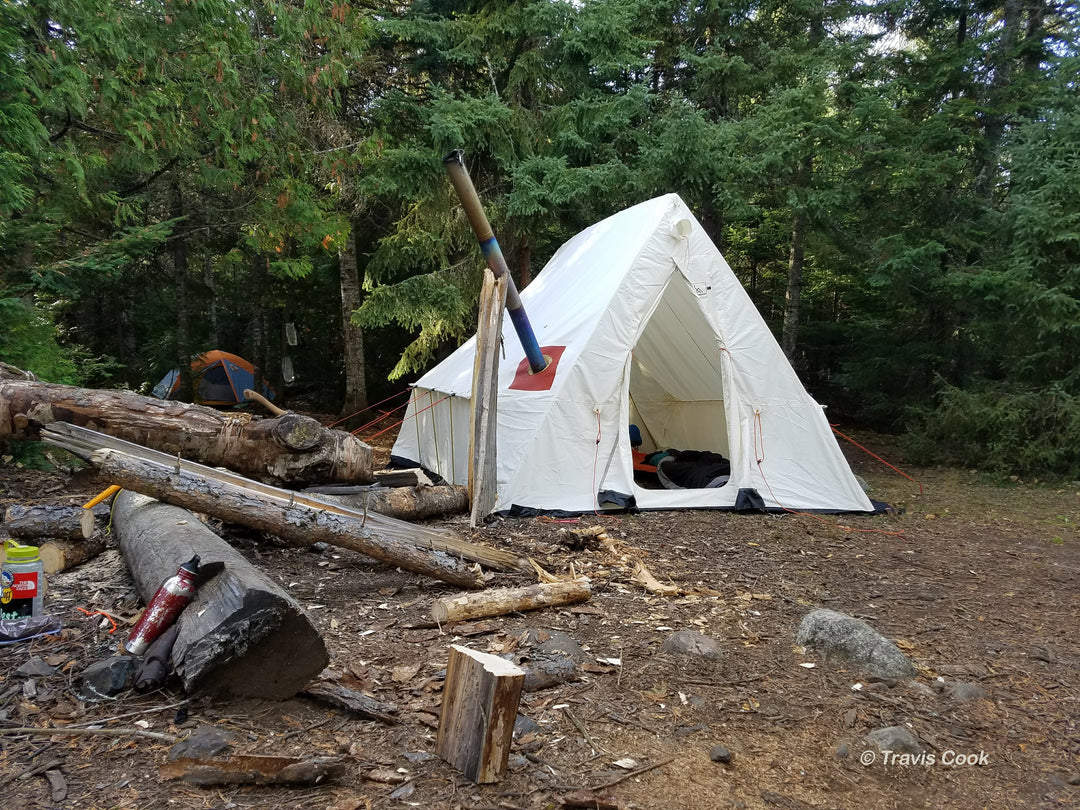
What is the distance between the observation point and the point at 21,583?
336cm

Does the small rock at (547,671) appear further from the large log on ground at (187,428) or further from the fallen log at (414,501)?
the large log on ground at (187,428)

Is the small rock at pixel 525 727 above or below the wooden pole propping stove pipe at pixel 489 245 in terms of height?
below

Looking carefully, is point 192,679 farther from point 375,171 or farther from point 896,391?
point 896,391

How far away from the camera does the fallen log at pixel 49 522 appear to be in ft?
15.0

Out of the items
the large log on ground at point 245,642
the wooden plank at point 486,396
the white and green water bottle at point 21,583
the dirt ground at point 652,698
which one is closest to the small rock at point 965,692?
the dirt ground at point 652,698

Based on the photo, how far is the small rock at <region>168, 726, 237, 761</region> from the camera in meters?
2.29

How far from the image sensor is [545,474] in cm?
656

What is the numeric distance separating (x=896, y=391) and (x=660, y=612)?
1044 cm

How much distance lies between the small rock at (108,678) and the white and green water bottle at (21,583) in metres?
0.80

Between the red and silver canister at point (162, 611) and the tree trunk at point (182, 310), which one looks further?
the tree trunk at point (182, 310)

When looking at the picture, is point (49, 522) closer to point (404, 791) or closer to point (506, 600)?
point (506, 600)

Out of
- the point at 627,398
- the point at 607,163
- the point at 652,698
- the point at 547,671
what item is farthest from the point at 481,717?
the point at 607,163

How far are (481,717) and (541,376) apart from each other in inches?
184

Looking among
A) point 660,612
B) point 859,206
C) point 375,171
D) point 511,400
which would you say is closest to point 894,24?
point 859,206
